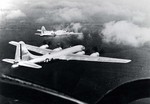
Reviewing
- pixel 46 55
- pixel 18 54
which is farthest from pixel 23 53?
pixel 46 55

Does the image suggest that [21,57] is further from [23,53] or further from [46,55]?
[46,55]

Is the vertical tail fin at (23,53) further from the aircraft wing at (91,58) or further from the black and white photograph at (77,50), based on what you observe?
the aircraft wing at (91,58)

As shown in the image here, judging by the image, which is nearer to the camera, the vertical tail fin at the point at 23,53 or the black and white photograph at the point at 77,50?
the black and white photograph at the point at 77,50

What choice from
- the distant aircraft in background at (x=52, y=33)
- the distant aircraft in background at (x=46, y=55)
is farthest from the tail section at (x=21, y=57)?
the distant aircraft in background at (x=52, y=33)

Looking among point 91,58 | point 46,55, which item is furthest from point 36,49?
point 91,58

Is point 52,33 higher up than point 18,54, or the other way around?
point 52,33

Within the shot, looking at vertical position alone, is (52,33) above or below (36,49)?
above

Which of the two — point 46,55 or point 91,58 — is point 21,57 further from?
point 91,58

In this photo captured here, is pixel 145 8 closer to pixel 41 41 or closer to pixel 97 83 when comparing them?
pixel 97 83

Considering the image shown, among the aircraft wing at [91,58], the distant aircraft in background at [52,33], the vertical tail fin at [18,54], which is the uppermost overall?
the distant aircraft in background at [52,33]

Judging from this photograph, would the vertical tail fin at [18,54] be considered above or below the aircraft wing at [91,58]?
above
